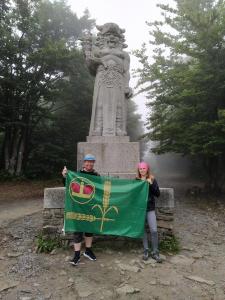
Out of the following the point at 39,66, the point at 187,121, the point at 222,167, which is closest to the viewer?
the point at 187,121

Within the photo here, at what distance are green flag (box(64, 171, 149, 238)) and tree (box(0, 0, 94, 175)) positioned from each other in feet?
37.8

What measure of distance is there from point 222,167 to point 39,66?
11515 millimetres

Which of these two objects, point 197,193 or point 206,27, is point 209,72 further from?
point 197,193

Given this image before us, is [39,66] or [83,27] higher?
[83,27]

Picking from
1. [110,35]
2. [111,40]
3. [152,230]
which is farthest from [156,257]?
[110,35]

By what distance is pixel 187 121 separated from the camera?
1169cm

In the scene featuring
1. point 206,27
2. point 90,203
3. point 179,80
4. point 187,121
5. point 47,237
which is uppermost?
point 206,27

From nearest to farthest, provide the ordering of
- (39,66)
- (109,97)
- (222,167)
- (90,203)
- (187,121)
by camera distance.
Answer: (90,203) < (109,97) < (187,121) < (222,167) < (39,66)

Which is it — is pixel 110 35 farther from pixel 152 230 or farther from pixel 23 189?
pixel 23 189

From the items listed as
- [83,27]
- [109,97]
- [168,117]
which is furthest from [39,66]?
[109,97]

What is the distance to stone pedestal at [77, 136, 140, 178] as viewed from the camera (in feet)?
23.3

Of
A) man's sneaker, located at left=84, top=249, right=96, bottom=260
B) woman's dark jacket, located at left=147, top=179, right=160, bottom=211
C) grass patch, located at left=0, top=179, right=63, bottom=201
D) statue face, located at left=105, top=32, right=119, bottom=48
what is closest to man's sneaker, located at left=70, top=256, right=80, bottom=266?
man's sneaker, located at left=84, top=249, right=96, bottom=260

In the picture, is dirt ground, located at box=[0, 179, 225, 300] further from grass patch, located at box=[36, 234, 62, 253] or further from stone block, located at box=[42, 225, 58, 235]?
stone block, located at box=[42, 225, 58, 235]

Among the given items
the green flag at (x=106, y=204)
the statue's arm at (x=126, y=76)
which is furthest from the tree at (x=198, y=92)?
the green flag at (x=106, y=204)
